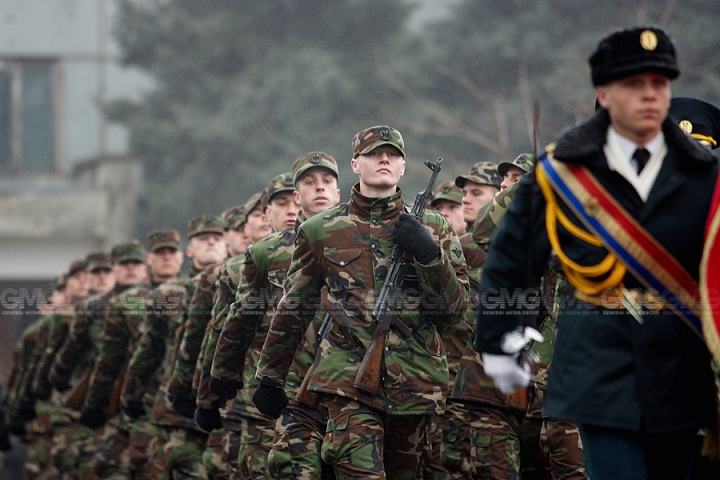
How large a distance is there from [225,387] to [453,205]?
7.76ft

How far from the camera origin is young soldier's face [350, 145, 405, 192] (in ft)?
27.5

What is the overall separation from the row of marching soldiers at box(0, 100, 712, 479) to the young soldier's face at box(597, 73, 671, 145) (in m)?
→ 0.77

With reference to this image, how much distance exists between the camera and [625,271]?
5.70 meters

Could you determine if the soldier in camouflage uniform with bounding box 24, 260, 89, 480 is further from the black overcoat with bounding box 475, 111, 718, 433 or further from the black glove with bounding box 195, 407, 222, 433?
the black overcoat with bounding box 475, 111, 718, 433

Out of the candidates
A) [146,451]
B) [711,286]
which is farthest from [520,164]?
[146,451]

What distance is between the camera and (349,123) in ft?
111

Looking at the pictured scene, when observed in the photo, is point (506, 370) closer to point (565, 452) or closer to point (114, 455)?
point (565, 452)

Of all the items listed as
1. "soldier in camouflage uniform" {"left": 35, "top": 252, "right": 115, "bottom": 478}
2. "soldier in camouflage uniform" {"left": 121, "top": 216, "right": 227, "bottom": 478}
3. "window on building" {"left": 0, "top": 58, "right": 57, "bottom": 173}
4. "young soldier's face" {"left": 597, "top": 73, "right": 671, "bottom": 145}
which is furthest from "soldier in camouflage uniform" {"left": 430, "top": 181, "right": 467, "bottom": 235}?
"window on building" {"left": 0, "top": 58, "right": 57, "bottom": 173}

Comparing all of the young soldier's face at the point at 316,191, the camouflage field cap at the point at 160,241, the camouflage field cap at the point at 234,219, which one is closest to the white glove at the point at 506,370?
the young soldier's face at the point at 316,191

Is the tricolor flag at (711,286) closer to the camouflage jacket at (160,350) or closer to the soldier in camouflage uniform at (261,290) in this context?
the soldier in camouflage uniform at (261,290)

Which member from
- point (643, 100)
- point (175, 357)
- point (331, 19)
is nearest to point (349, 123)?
point (331, 19)

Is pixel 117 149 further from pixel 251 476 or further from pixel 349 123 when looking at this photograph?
pixel 251 476

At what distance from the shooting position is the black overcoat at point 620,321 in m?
5.57

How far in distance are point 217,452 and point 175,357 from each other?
4.59 feet
